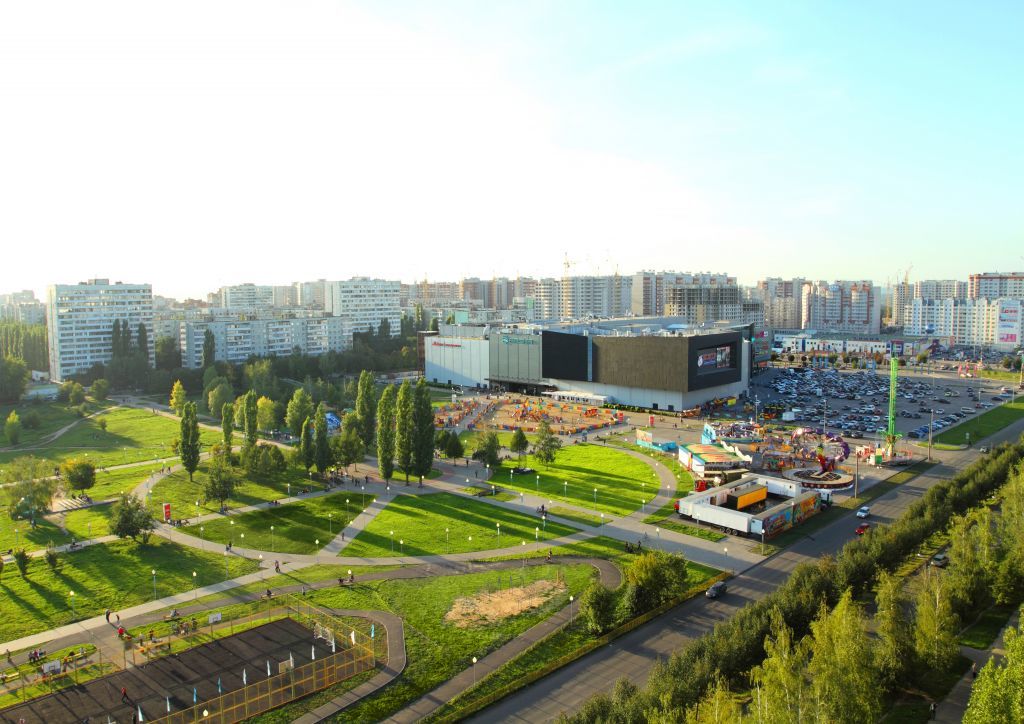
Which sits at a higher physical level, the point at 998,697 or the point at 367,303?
the point at 367,303

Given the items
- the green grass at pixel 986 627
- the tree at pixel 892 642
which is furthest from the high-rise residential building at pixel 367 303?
the tree at pixel 892 642

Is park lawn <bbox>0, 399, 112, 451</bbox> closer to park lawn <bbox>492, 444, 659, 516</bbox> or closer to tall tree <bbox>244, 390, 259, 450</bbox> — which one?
tall tree <bbox>244, 390, 259, 450</bbox>

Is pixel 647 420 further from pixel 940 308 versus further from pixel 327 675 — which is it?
pixel 940 308

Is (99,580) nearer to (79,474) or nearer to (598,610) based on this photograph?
(79,474)

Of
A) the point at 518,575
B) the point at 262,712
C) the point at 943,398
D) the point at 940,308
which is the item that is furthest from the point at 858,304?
the point at 262,712

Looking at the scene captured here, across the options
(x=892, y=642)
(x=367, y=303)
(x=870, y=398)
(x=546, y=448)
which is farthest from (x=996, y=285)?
(x=892, y=642)

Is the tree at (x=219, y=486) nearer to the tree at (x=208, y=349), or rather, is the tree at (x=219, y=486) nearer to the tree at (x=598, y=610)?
the tree at (x=598, y=610)

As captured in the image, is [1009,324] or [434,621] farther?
[1009,324]
